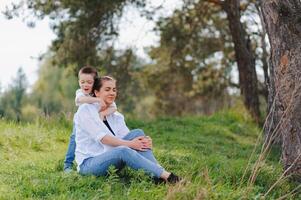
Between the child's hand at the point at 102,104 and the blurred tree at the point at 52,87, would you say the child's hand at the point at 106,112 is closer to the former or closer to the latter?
the child's hand at the point at 102,104

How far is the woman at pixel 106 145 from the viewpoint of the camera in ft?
19.0

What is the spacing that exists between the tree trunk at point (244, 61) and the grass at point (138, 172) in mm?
2587

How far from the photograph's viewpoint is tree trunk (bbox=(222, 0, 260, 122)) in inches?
568

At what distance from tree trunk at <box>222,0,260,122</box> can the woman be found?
8.62 m

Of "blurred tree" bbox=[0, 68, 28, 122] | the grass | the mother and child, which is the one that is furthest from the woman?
"blurred tree" bbox=[0, 68, 28, 122]

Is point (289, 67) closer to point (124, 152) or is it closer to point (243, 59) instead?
point (124, 152)

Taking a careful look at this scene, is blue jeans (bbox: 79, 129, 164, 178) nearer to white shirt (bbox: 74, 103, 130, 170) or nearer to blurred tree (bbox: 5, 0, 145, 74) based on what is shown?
white shirt (bbox: 74, 103, 130, 170)

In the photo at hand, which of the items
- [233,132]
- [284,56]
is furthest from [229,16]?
[284,56]

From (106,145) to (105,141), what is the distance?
150mm

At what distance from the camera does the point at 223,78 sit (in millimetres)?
23531

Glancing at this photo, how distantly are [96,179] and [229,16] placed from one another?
945cm

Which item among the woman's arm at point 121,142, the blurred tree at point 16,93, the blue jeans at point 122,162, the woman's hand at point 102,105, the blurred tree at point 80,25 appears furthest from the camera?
the blurred tree at point 16,93

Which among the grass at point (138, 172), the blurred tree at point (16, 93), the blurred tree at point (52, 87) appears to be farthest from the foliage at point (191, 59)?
the blurred tree at point (52, 87)

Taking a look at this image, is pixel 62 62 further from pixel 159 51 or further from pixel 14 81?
pixel 14 81
